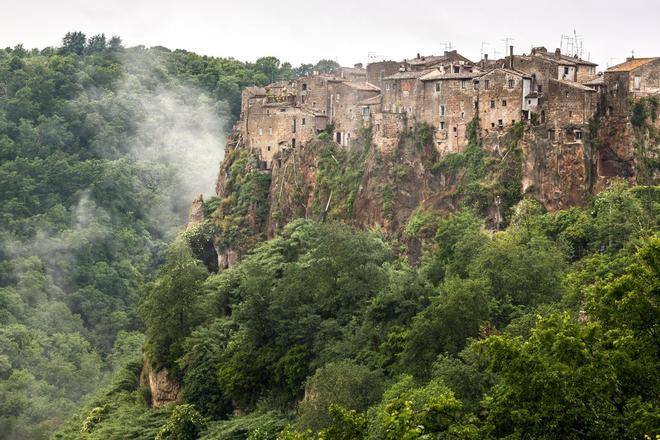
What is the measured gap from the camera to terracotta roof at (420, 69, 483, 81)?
2773 inches

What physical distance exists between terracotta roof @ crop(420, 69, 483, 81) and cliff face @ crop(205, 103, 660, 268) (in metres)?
3.08

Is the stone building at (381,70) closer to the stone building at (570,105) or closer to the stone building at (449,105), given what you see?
the stone building at (449,105)

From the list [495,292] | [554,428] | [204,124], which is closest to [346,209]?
[495,292]

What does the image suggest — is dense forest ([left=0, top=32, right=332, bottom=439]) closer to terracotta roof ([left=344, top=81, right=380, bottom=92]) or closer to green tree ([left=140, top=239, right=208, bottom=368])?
green tree ([left=140, top=239, right=208, bottom=368])

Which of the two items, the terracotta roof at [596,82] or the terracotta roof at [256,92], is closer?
the terracotta roof at [596,82]

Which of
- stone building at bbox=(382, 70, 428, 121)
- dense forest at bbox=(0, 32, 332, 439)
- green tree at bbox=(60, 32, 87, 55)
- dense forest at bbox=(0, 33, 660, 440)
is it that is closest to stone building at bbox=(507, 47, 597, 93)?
stone building at bbox=(382, 70, 428, 121)

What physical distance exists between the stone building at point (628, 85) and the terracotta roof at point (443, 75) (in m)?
8.60

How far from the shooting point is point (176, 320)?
68312mm

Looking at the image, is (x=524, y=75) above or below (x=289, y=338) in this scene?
above

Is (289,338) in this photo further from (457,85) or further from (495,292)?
(457,85)

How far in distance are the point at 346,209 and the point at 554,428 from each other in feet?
158

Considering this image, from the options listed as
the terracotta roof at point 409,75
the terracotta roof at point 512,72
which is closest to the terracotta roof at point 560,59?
the terracotta roof at point 512,72

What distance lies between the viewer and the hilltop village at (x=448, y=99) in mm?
64938

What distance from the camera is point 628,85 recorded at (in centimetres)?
6444
